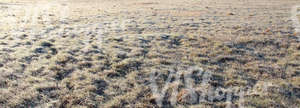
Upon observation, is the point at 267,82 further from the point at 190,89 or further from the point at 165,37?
the point at 165,37

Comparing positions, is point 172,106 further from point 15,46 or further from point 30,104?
point 15,46

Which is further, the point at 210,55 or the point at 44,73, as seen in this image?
the point at 210,55

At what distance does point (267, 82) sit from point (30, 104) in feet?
28.0

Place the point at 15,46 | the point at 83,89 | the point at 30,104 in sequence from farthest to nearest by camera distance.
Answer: the point at 15,46 < the point at 83,89 < the point at 30,104

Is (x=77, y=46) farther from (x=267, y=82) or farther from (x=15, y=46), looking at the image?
(x=267, y=82)

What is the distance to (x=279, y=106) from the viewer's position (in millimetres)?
6230

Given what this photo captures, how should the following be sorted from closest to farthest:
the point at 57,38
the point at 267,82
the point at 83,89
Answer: the point at 83,89 < the point at 267,82 < the point at 57,38

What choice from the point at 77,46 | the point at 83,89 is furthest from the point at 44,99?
the point at 77,46

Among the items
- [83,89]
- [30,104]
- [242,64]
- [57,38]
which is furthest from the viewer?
[57,38]

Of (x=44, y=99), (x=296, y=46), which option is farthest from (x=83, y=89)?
(x=296, y=46)

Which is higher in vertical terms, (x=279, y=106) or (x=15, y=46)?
(x=15, y=46)

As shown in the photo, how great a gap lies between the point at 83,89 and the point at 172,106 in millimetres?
3211

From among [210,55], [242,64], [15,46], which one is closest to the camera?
[242,64]

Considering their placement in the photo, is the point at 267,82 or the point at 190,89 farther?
the point at 267,82
